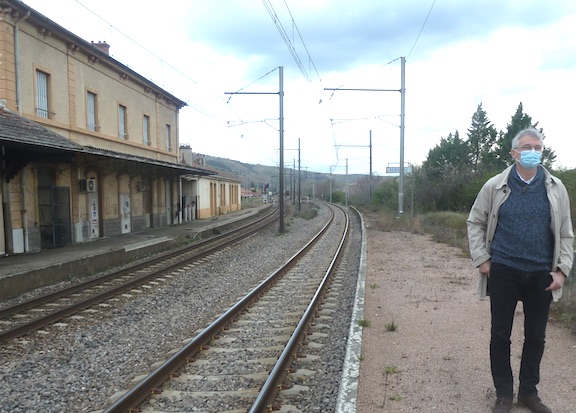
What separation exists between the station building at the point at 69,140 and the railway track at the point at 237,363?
6547 millimetres

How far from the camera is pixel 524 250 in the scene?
3.39 metres

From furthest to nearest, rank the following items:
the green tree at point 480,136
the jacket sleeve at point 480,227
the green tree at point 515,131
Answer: the green tree at point 480,136
the green tree at point 515,131
the jacket sleeve at point 480,227

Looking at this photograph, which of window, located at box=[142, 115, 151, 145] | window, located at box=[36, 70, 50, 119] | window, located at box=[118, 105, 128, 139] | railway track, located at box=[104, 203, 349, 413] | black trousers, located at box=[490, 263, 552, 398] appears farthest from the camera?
window, located at box=[142, 115, 151, 145]

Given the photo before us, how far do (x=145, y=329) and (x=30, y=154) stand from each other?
8.82 metres

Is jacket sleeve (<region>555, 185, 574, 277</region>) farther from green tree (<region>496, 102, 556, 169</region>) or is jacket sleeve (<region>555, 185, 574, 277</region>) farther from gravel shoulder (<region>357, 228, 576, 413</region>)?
green tree (<region>496, 102, 556, 169</region>)

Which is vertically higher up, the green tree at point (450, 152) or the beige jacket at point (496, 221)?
the green tree at point (450, 152)

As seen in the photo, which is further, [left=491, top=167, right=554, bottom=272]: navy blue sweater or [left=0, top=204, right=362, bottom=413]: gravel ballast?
[left=0, top=204, right=362, bottom=413]: gravel ballast

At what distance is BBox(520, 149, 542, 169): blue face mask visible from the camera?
11.2 ft

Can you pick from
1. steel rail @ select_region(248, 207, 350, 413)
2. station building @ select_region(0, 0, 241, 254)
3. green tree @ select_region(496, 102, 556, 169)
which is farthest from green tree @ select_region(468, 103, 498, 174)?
steel rail @ select_region(248, 207, 350, 413)

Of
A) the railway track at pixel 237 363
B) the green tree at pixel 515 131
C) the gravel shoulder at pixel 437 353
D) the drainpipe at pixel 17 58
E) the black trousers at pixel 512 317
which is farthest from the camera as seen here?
the green tree at pixel 515 131

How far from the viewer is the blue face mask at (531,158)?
134 inches

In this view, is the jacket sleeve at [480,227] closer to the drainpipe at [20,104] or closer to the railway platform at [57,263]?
the railway platform at [57,263]

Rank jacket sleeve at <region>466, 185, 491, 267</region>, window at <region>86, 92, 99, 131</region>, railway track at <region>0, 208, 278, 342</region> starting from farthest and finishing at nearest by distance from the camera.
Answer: window at <region>86, 92, 99, 131</region>
railway track at <region>0, 208, 278, 342</region>
jacket sleeve at <region>466, 185, 491, 267</region>

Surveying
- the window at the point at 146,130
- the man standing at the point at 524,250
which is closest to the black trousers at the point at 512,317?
the man standing at the point at 524,250
